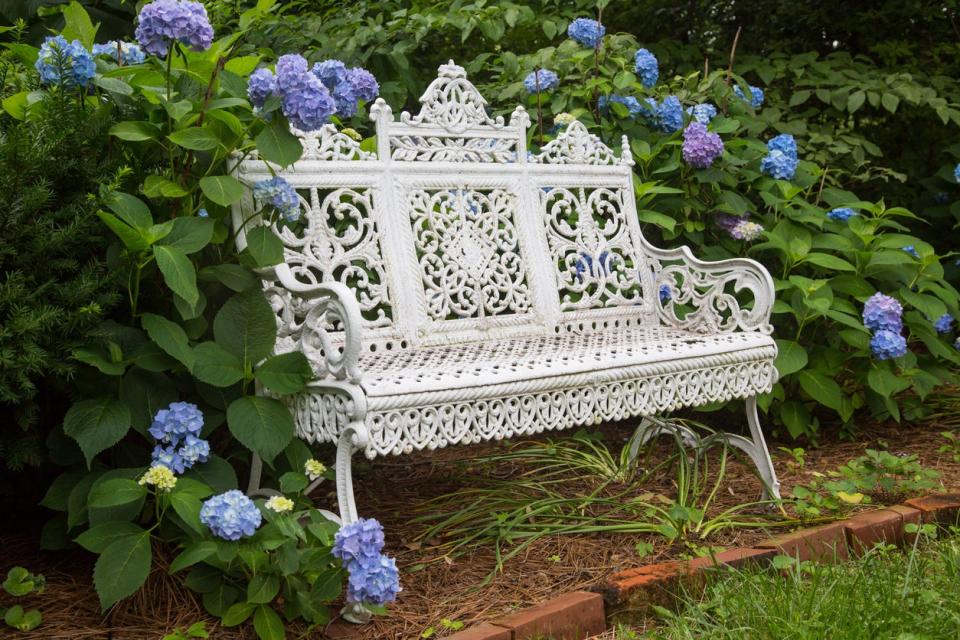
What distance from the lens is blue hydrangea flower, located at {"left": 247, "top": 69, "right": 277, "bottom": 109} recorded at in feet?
8.57

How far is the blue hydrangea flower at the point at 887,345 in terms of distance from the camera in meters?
4.29

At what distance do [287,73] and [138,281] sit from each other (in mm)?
640

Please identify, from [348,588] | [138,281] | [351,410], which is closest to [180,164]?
[138,281]

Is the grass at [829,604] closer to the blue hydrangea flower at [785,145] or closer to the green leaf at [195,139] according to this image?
the green leaf at [195,139]

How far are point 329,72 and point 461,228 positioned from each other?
98 cm

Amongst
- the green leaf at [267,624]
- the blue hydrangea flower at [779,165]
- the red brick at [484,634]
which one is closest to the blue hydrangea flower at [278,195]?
the green leaf at [267,624]

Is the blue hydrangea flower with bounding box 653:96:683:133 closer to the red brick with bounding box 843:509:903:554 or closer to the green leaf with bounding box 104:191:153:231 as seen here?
the red brick with bounding box 843:509:903:554

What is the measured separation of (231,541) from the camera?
2.42 m

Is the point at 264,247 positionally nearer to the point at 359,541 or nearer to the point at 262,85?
the point at 262,85

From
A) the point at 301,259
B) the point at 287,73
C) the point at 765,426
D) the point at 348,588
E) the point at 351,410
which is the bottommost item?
the point at 765,426

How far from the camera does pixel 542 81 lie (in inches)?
183

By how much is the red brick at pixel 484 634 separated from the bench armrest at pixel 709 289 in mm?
1714

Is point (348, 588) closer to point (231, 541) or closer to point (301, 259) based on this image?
point (231, 541)

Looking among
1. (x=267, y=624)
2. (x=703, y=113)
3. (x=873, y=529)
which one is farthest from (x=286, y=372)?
(x=703, y=113)
